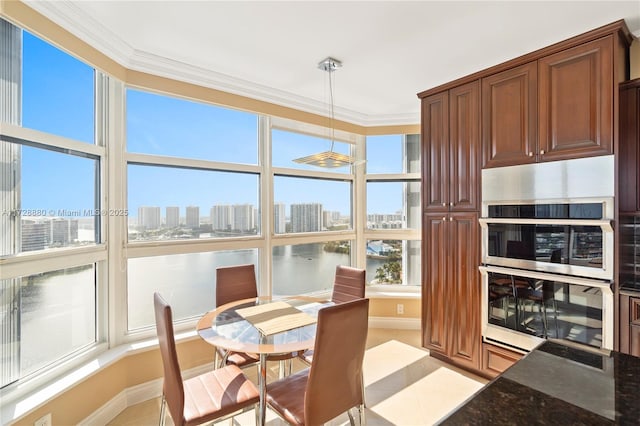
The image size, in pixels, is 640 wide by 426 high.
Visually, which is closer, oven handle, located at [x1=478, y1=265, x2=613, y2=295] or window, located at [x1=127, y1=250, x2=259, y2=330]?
oven handle, located at [x1=478, y1=265, x2=613, y2=295]

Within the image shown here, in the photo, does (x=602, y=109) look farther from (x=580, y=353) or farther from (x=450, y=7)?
(x=580, y=353)

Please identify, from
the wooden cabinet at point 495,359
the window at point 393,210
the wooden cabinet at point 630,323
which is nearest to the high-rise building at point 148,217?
the window at point 393,210

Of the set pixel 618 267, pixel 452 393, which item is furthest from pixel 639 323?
pixel 452 393

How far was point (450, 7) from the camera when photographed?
199 centimetres

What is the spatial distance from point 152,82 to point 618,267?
12.2ft

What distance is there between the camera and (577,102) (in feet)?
7.13

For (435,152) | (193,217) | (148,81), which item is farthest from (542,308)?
(148,81)

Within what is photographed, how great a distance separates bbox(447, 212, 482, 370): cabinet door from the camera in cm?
274

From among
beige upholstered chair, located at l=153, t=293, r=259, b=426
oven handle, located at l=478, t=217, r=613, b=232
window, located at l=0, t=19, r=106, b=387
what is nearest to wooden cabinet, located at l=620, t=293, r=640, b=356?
oven handle, located at l=478, t=217, r=613, b=232

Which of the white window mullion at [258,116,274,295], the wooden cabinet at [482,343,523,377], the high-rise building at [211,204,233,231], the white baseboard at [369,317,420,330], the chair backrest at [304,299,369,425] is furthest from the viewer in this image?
the white baseboard at [369,317,420,330]

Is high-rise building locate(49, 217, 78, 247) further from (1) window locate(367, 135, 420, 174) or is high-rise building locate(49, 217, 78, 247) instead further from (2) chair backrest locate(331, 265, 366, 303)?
(1) window locate(367, 135, 420, 174)

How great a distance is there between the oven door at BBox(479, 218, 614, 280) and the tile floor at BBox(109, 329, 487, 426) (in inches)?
43.9

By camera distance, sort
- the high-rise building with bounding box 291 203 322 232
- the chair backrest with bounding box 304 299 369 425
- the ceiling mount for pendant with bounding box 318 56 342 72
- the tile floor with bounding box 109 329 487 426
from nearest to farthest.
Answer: the chair backrest with bounding box 304 299 369 425 → the tile floor with bounding box 109 329 487 426 → the ceiling mount for pendant with bounding box 318 56 342 72 → the high-rise building with bounding box 291 203 322 232

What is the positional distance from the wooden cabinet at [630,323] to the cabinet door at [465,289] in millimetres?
920
